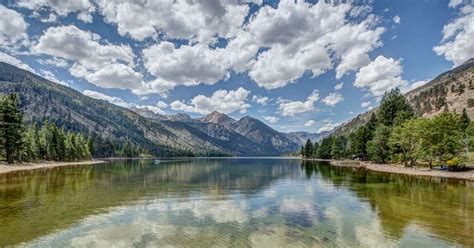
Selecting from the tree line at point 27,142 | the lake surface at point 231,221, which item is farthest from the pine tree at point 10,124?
the lake surface at point 231,221

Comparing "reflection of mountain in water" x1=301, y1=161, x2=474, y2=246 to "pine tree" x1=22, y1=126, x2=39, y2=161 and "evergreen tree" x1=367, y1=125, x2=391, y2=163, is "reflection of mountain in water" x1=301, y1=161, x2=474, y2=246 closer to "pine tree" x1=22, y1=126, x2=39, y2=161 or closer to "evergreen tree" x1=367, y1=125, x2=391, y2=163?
"evergreen tree" x1=367, y1=125, x2=391, y2=163

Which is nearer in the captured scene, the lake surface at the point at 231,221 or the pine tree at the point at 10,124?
the lake surface at the point at 231,221

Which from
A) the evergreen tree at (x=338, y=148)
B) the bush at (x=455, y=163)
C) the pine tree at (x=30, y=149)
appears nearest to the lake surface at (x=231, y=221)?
the bush at (x=455, y=163)

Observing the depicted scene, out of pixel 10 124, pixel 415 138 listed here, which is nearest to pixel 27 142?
pixel 10 124

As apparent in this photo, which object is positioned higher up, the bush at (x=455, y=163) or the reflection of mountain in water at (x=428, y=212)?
the bush at (x=455, y=163)

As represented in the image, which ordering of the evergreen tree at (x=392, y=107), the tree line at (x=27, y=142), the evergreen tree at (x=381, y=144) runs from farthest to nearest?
the evergreen tree at (x=392, y=107)
the evergreen tree at (x=381, y=144)
the tree line at (x=27, y=142)

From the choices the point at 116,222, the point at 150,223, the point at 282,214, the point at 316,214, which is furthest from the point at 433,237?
the point at 116,222

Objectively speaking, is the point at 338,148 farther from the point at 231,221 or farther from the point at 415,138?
the point at 231,221

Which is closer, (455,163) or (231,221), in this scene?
(231,221)

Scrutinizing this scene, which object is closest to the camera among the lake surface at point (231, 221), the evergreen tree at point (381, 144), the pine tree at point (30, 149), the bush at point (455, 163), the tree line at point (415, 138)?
the lake surface at point (231, 221)

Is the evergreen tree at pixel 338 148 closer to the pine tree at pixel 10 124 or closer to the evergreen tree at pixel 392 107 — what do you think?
the evergreen tree at pixel 392 107

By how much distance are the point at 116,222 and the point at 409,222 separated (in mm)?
22657

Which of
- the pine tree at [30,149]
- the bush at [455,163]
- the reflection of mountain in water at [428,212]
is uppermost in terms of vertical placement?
the pine tree at [30,149]

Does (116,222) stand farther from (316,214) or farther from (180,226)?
(316,214)
